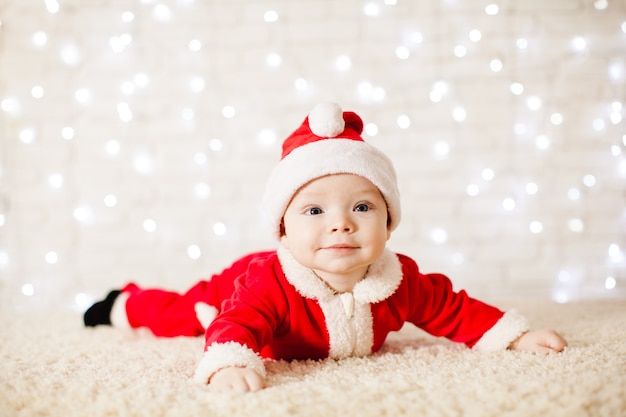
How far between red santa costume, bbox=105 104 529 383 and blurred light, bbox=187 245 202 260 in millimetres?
776

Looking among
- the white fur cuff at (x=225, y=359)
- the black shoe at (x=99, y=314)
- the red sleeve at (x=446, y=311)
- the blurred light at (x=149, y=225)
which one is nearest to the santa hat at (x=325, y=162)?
the red sleeve at (x=446, y=311)

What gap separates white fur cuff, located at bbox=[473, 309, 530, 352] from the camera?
1078mm

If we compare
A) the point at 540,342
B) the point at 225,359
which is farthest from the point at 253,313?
the point at 540,342

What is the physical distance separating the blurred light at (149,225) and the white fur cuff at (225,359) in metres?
1.03

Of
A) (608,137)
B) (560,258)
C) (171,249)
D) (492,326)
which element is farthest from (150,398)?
(608,137)

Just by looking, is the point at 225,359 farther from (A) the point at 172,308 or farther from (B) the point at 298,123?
(B) the point at 298,123

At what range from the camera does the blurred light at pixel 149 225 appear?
6.14ft

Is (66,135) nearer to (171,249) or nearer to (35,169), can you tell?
(35,169)

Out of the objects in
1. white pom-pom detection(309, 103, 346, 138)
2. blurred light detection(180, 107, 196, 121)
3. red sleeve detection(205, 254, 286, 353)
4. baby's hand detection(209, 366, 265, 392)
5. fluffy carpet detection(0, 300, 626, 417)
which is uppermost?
blurred light detection(180, 107, 196, 121)

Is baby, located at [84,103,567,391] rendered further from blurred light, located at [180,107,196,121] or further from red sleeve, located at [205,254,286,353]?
blurred light, located at [180,107,196,121]

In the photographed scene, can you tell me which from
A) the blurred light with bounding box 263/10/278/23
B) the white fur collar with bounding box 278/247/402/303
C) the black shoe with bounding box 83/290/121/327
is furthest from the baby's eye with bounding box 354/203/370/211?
the blurred light with bounding box 263/10/278/23

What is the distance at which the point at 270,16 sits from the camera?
5.99 feet

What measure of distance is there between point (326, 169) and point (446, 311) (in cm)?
39

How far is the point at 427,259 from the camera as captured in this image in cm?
186
